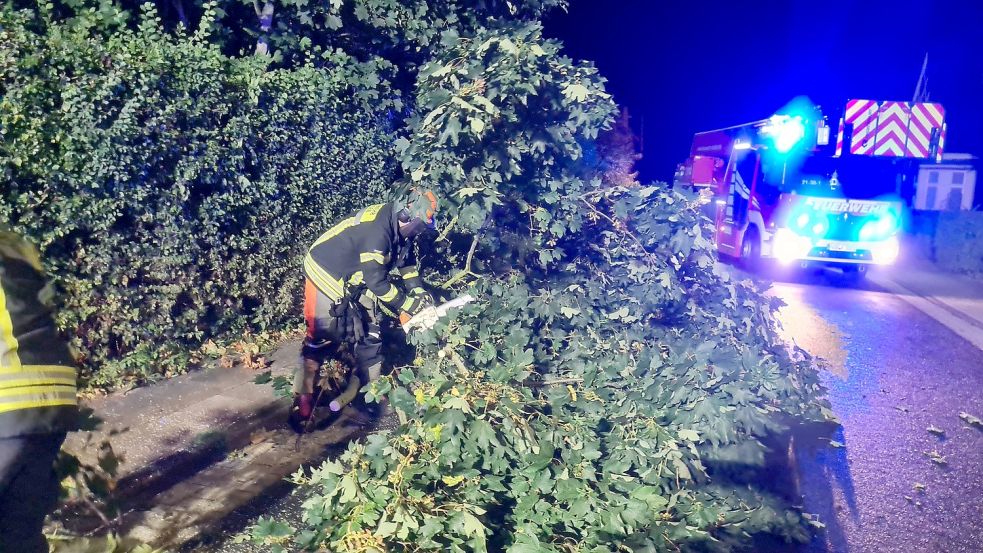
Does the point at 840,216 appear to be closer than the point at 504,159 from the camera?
No

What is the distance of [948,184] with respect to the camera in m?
23.0

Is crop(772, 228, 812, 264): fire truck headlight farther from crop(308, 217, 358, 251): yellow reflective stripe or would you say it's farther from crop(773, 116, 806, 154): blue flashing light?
crop(308, 217, 358, 251): yellow reflective stripe

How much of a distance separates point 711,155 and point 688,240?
10.5 metres

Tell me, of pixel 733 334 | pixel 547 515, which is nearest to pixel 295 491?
pixel 547 515

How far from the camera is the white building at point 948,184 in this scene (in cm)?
2239

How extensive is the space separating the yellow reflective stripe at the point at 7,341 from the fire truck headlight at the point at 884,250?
39.3ft

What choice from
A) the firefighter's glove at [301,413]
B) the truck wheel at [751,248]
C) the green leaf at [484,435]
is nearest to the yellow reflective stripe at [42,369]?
the green leaf at [484,435]

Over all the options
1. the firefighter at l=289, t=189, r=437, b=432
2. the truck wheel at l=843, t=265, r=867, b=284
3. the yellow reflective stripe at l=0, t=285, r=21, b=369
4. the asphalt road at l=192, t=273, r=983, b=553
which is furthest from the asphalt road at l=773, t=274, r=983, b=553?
the yellow reflective stripe at l=0, t=285, r=21, b=369

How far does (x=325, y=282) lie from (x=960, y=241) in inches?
582

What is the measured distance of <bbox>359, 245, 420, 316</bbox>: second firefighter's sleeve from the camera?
415cm

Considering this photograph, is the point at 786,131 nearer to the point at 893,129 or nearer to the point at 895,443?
the point at 893,129

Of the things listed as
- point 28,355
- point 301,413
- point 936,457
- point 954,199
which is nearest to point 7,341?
point 28,355

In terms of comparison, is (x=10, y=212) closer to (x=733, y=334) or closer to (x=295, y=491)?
(x=295, y=491)

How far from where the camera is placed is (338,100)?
5.83m
